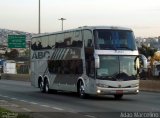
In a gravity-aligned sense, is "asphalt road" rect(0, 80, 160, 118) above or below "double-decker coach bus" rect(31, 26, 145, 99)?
below

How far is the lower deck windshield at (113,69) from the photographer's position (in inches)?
968

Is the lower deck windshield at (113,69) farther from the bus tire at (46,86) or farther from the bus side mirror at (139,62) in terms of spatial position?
the bus tire at (46,86)

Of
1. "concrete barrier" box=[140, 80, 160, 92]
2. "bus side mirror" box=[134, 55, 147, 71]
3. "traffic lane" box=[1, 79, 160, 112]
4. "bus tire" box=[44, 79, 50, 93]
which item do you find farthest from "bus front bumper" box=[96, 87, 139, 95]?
"concrete barrier" box=[140, 80, 160, 92]

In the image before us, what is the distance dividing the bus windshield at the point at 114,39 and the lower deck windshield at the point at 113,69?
1.77 ft

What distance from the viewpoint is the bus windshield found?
2486 cm

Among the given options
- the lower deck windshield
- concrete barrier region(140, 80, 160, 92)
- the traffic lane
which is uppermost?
the lower deck windshield

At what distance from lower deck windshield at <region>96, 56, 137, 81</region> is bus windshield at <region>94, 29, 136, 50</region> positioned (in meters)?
0.54

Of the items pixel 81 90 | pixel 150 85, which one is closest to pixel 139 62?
pixel 81 90

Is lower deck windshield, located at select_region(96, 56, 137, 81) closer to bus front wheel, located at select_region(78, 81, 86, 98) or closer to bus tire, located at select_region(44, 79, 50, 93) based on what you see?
bus front wheel, located at select_region(78, 81, 86, 98)

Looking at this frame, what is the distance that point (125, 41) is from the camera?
2533cm

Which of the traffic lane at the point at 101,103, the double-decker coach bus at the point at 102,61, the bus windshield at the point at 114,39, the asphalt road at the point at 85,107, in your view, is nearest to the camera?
the asphalt road at the point at 85,107

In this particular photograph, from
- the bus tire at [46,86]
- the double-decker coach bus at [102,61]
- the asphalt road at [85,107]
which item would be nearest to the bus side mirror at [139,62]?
the double-decker coach bus at [102,61]

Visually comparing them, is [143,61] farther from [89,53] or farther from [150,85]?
[150,85]

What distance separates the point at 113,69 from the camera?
2467 centimetres
